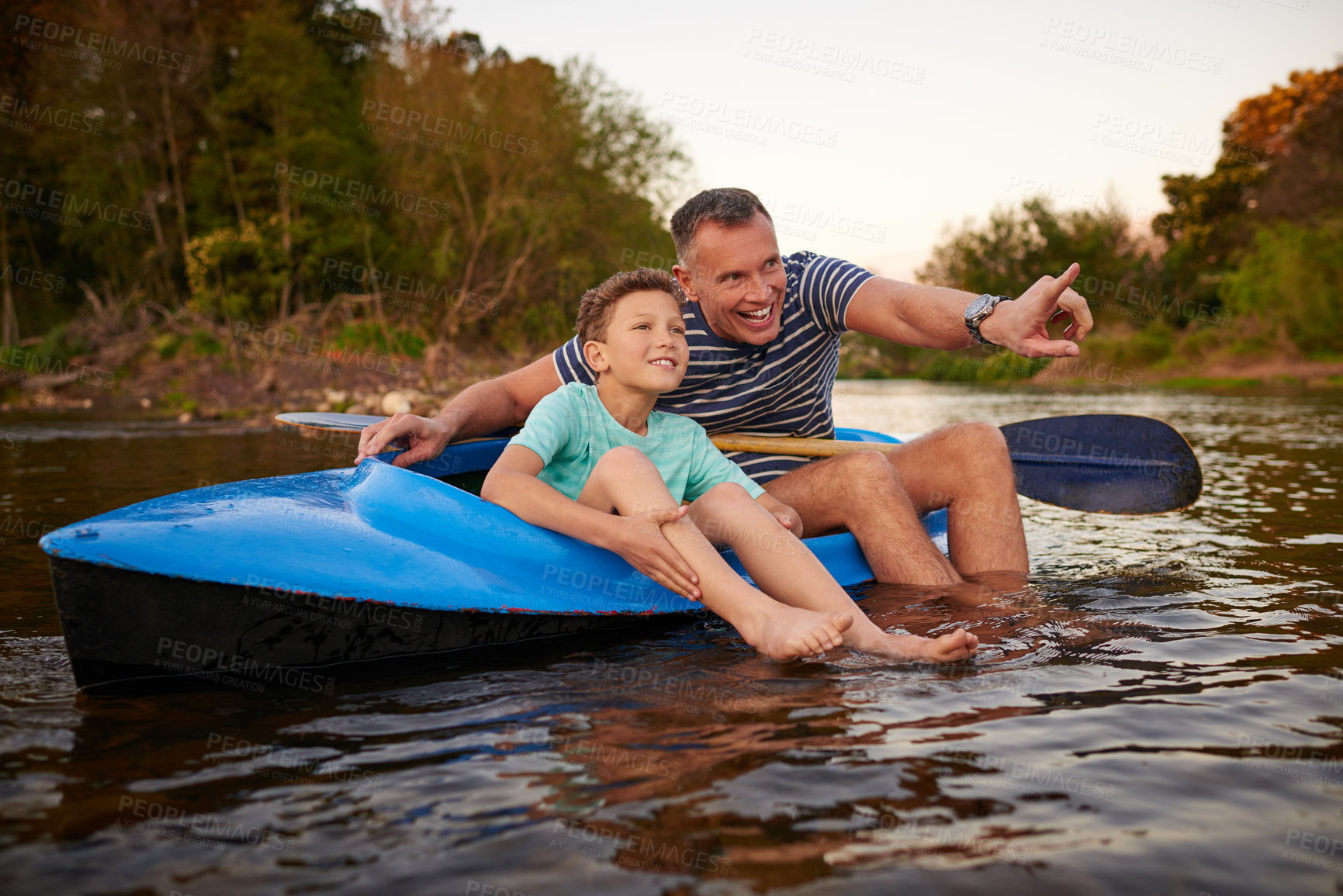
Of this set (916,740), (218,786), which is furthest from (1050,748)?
(218,786)

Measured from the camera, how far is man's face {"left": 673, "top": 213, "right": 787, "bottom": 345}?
2713mm

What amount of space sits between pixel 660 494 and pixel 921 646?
2.20 ft

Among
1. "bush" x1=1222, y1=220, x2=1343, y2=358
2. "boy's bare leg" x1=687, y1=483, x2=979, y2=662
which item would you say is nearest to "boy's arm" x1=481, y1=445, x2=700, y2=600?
"boy's bare leg" x1=687, y1=483, x2=979, y2=662

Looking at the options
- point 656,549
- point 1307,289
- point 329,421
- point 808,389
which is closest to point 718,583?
point 656,549

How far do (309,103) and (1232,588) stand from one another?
16.1m

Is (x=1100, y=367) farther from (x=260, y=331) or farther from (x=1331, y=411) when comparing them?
(x=260, y=331)

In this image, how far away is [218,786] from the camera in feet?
5.00

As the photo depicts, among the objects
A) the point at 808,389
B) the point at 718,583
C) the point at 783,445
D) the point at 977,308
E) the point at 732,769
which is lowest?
the point at 732,769

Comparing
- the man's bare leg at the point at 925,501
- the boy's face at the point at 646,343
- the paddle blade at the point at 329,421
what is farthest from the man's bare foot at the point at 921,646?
the paddle blade at the point at 329,421

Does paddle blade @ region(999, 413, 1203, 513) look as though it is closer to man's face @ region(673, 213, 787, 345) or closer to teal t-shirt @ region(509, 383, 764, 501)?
man's face @ region(673, 213, 787, 345)

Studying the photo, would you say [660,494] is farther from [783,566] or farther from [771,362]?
[771,362]

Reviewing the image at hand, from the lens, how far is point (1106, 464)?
12.3 ft

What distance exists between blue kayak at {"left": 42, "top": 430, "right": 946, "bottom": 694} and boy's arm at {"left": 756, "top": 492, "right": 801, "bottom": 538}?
0.18m

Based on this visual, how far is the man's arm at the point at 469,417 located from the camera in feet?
8.70
